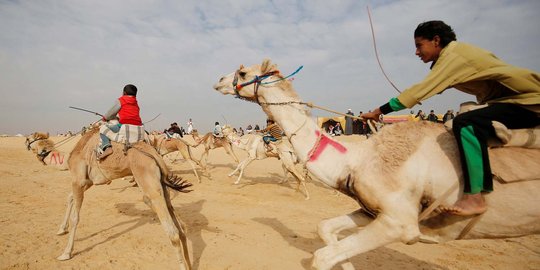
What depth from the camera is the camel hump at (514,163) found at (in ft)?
8.90

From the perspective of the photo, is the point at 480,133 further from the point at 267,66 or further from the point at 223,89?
the point at 223,89

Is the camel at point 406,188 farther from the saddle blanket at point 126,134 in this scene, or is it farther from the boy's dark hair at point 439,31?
the saddle blanket at point 126,134

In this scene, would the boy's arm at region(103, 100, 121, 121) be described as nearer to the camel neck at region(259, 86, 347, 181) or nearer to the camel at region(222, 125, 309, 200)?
the camel neck at region(259, 86, 347, 181)

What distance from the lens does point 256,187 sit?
12.7m

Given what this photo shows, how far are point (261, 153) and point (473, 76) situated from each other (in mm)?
12334

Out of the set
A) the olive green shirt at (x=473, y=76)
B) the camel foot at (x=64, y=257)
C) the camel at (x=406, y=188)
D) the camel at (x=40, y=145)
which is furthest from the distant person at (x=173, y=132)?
the olive green shirt at (x=473, y=76)

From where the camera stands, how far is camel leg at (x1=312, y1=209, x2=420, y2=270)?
2.73 meters

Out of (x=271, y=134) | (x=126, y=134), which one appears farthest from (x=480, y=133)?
(x=271, y=134)

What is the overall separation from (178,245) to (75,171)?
3.00m

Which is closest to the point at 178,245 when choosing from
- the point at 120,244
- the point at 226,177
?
the point at 120,244

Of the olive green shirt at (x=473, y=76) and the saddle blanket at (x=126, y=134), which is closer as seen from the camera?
the olive green shirt at (x=473, y=76)

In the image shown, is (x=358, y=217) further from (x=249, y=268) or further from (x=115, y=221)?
(x=115, y=221)

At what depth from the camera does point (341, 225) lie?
351 centimetres

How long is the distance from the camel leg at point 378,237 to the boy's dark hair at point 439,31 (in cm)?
178
